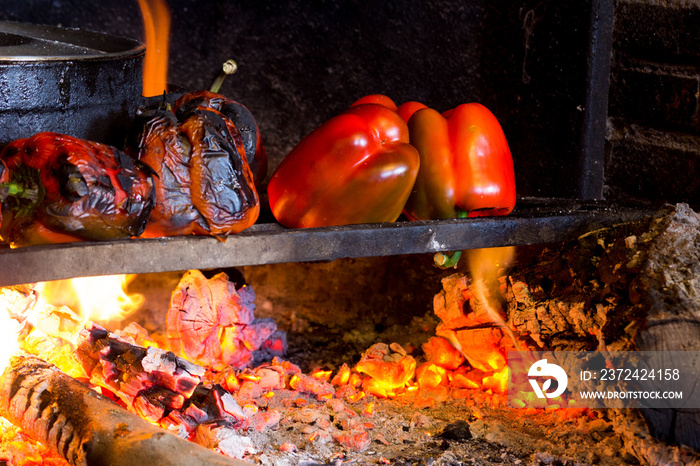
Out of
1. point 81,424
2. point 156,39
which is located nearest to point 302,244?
point 81,424

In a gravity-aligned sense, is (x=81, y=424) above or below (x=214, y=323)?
above

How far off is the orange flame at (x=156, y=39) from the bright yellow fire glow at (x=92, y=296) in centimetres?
138

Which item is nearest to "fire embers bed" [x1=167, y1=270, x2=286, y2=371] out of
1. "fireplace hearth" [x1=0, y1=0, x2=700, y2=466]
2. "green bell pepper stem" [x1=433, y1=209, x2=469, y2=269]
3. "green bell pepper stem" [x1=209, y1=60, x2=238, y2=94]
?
"fireplace hearth" [x1=0, y1=0, x2=700, y2=466]

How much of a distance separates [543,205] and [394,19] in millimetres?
1393

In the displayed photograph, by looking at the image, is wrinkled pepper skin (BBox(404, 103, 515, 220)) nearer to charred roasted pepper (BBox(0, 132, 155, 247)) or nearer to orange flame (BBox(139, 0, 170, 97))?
charred roasted pepper (BBox(0, 132, 155, 247))

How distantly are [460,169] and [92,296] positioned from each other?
5.26 feet

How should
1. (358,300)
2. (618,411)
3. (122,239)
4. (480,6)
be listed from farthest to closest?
(358,300) < (480,6) < (618,411) < (122,239)


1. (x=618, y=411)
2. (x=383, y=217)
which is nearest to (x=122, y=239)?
(x=383, y=217)

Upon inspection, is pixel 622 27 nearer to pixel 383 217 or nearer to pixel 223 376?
pixel 383 217

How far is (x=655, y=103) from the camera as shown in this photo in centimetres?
253

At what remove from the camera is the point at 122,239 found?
1697 mm

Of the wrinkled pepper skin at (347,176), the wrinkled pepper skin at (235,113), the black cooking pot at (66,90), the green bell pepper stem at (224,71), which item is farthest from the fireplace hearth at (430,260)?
the black cooking pot at (66,90)

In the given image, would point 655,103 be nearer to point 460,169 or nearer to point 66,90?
point 460,169

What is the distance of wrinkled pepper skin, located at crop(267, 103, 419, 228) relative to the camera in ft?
6.67
